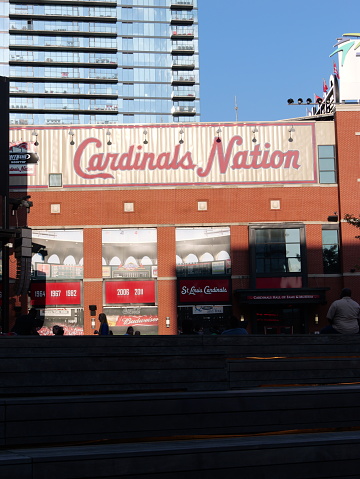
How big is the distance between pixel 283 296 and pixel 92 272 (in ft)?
33.6

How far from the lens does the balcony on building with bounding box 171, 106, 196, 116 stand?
125 metres

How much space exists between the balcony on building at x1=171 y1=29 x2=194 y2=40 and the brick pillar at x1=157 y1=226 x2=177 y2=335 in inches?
3480

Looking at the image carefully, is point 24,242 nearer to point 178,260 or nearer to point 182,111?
point 178,260

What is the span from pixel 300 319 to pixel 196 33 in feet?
298

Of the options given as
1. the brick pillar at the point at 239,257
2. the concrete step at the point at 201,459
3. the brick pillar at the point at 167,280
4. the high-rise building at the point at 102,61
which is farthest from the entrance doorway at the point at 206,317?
the high-rise building at the point at 102,61

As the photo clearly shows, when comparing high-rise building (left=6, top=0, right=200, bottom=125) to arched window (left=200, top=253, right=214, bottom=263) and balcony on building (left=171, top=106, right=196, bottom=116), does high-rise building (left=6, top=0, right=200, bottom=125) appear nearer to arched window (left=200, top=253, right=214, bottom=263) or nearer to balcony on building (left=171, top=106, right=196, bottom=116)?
balcony on building (left=171, top=106, right=196, bottom=116)

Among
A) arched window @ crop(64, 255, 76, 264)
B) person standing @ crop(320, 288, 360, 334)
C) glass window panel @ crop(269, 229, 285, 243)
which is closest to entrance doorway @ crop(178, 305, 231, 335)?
glass window panel @ crop(269, 229, 285, 243)

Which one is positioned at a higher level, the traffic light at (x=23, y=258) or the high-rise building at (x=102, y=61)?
the high-rise building at (x=102, y=61)

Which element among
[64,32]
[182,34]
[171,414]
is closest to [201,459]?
[171,414]

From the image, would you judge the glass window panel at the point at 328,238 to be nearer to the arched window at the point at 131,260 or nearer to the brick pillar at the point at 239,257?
the brick pillar at the point at 239,257

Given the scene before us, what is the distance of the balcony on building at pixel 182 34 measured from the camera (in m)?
125

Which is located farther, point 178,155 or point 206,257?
point 178,155

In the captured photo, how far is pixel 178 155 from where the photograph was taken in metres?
43.5

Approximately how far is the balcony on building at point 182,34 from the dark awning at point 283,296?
9093 cm
